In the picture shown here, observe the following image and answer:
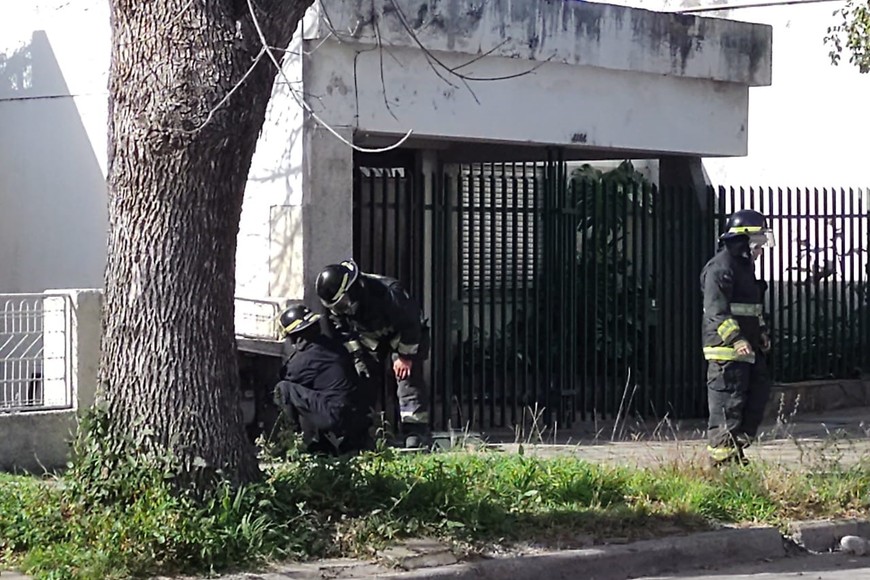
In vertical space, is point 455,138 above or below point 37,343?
above

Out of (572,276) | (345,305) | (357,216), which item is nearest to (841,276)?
(572,276)

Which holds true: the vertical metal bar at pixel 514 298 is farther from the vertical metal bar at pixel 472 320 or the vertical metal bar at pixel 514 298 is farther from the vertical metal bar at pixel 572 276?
the vertical metal bar at pixel 572 276

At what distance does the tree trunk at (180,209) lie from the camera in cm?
734

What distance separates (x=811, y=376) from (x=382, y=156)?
512cm

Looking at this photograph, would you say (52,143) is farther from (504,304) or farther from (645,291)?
(645,291)

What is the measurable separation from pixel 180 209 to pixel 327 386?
2926 millimetres

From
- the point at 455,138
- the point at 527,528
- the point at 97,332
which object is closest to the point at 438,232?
the point at 455,138

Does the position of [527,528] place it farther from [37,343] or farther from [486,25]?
[486,25]

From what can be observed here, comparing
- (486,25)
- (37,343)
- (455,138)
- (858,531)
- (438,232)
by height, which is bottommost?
(858,531)

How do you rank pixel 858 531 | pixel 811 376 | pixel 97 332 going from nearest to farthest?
1. pixel 858 531
2. pixel 97 332
3. pixel 811 376

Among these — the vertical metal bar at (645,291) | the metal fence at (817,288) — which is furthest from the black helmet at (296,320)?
the metal fence at (817,288)

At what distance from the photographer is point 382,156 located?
45.8ft

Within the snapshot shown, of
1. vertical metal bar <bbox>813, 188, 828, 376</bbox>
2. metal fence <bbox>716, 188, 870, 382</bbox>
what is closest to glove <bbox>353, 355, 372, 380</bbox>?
metal fence <bbox>716, 188, 870, 382</bbox>

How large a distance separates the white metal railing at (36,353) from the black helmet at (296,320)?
1614 mm
